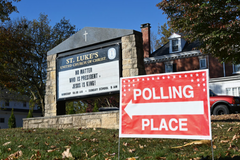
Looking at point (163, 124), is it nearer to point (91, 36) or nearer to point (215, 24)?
point (91, 36)

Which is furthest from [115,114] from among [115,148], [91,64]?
[115,148]

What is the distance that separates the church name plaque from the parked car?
881cm

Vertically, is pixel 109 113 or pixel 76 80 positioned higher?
pixel 76 80

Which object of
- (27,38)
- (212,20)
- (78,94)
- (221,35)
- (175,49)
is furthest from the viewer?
(175,49)

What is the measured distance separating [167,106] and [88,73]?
5.99 metres

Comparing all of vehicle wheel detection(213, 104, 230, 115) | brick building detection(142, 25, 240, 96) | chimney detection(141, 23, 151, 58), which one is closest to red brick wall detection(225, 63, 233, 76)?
brick building detection(142, 25, 240, 96)

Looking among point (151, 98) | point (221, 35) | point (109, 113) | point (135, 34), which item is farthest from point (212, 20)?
point (151, 98)

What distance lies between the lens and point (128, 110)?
433 cm

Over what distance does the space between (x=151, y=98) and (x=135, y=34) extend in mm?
4996

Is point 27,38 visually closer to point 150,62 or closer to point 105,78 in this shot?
point 150,62

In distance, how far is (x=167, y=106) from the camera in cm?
409

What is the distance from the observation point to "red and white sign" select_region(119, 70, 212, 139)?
3.83m

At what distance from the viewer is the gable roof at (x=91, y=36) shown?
364 inches

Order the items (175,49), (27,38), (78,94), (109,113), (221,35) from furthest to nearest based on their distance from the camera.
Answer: (175,49) < (27,38) < (221,35) < (78,94) < (109,113)
